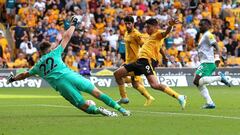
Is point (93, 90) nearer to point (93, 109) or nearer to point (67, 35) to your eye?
point (93, 109)

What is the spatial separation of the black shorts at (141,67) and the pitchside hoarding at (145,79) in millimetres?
13734

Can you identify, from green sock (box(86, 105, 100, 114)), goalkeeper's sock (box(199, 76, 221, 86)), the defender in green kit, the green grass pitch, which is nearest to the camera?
the green grass pitch

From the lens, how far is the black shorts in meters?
18.5

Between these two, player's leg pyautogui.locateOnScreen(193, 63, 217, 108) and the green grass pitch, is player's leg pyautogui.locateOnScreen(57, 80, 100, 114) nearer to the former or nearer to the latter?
the green grass pitch

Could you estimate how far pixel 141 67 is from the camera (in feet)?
61.1

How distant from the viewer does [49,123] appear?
45.5 ft

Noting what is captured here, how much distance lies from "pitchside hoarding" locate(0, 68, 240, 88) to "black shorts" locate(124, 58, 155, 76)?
1373cm

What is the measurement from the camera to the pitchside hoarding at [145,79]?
32.8m

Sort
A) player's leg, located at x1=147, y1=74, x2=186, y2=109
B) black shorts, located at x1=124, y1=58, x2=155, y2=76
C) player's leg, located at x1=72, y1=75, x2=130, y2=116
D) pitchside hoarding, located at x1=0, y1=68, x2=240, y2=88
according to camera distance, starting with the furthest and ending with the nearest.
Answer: pitchside hoarding, located at x1=0, y1=68, x2=240, y2=88
black shorts, located at x1=124, y1=58, x2=155, y2=76
player's leg, located at x1=147, y1=74, x2=186, y2=109
player's leg, located at x1=72, y1=75, x2=130, y2=116

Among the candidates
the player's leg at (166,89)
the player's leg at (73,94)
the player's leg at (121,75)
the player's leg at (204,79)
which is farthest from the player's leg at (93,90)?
the player's leg at (121,75)

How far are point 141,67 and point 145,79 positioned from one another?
14131mm

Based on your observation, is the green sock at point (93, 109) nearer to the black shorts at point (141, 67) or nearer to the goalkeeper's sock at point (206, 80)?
the black shorts at point (141, 67)

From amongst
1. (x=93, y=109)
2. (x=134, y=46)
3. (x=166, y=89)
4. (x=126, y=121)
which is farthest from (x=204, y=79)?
(x=126, y=121)

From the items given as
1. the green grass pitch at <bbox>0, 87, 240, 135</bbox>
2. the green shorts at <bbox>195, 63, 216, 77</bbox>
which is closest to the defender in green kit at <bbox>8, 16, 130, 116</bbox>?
the green grass pitch at <bbox>0, 87, 240, 135</bbox>
